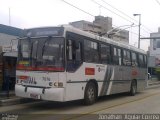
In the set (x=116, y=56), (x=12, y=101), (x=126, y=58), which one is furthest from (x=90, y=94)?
(x=126, y=58)

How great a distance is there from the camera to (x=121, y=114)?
39.5ft

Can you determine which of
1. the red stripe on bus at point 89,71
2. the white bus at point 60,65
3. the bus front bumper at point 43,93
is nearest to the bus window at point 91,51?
the white bus at point 60,65

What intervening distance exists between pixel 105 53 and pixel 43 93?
4.71m

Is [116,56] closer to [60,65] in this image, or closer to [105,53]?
[105,53]

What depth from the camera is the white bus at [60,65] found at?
12.5 m

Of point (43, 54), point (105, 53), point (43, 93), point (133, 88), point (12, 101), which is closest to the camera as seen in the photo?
point (43, 93)

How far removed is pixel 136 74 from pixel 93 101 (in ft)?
22.7

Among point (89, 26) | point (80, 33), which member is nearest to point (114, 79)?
point (80, 33)

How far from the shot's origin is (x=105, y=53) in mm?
16172

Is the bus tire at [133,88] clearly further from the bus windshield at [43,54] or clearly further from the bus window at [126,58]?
the bus windshield at [43,54]

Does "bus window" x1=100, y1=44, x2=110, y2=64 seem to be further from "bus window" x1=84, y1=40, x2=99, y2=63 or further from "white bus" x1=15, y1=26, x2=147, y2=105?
"bus window" x1=84, y1=40, x2=99, y2=63

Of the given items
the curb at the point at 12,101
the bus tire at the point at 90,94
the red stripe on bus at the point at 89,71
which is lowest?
the curb at the point at 12,101

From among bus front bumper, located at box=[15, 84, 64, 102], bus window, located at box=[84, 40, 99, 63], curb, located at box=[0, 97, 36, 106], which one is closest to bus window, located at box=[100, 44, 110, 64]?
bus window, located at box=[84, 40, 99, 63]

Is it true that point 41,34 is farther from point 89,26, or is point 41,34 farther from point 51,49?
point 89,26
